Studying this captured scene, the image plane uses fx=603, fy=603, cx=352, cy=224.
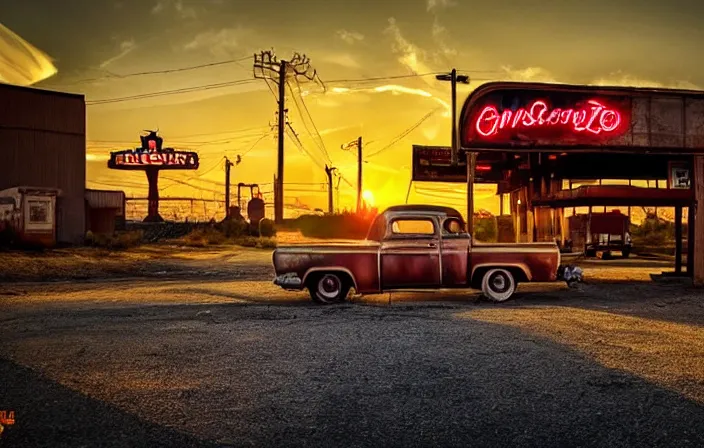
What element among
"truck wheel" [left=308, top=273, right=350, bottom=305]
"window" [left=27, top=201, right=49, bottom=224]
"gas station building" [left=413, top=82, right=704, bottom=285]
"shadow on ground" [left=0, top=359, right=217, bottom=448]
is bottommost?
"shadow on ground" [left=0, top=359, right=217, bottom=448]

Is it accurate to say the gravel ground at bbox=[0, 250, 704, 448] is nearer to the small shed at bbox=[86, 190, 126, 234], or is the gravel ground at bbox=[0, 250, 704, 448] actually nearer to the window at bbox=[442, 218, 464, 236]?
the window at bbox=[442, 218, 464, 236]

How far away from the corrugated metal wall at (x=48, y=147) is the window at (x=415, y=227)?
79.7 ft

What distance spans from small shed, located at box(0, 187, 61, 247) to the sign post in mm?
39475

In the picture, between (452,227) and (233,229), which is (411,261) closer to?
(452,227)

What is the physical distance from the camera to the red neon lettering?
1520 centimetres

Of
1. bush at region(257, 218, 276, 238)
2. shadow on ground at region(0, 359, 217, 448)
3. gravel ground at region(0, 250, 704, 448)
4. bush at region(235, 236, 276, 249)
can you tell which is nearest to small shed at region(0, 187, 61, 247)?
bush at region(235, 236, 276, 249)

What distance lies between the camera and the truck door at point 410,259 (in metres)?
11.5

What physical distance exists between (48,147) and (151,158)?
34.7m

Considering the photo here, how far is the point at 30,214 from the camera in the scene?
1043 inches

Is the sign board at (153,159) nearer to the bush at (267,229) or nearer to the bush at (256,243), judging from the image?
the bush at (267,229)

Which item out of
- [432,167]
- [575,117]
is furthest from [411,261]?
[432,167]

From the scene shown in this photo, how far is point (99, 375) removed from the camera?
6.18 m

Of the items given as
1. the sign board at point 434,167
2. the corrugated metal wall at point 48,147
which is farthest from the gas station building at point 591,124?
the corrugated metal wall at point 48,147

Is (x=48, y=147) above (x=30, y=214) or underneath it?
above
